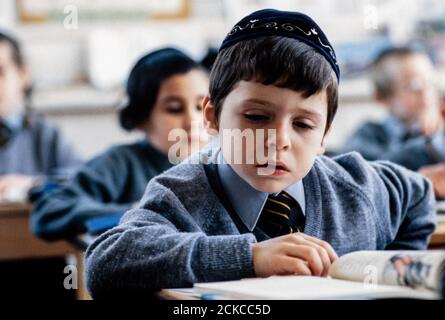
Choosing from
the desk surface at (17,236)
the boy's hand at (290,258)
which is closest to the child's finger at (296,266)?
the boy's hand at (290,258)

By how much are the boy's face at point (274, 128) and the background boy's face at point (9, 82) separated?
9.12 ft

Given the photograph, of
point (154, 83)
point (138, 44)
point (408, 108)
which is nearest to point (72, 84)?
point (138, 44)

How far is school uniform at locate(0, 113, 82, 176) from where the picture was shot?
361 cm

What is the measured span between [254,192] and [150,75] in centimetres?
114

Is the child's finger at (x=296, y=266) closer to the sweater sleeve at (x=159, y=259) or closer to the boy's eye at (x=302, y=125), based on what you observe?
the sweater sleeve at (x=159, y=259)

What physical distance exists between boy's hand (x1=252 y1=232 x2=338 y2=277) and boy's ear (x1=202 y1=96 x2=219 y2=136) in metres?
0.20

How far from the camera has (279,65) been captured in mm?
1085

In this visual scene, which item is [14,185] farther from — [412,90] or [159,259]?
[159,259]

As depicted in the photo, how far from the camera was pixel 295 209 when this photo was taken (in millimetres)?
1178

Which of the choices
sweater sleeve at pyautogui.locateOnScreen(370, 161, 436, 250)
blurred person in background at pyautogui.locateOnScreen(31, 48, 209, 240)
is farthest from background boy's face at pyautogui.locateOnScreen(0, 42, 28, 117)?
sweater sleeve at pyautogui.locateOnScreen(370, 161, 436, 250)

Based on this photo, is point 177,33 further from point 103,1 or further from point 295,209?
point 295,209

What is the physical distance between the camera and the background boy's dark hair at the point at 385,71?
4.22 metres

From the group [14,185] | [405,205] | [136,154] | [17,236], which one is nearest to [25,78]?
[14,185]

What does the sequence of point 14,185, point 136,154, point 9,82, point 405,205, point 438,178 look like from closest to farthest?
1. point 405,205
2. point 438,178
3. point 136,154
4. point 14,185
5. point 9,82
